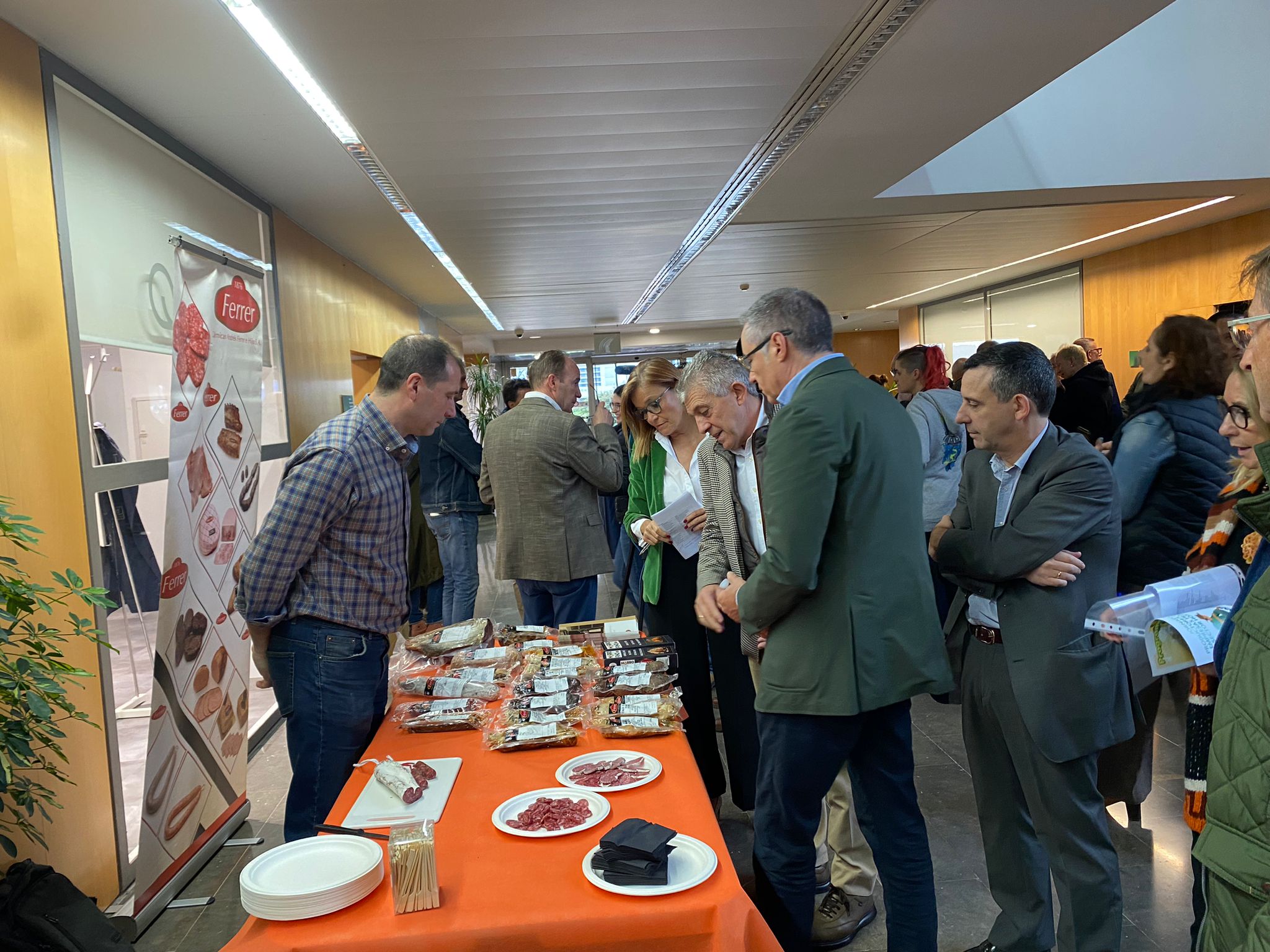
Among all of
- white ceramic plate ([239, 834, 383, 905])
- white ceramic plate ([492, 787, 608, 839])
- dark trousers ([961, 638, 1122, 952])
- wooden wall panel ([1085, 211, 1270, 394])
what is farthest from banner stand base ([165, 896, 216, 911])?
wooden wall panel ([1085, 211, 1270, 394])

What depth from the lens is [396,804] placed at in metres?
1.77

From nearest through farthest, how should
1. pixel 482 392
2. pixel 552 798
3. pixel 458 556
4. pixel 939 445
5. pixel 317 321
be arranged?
pixel 552 798
pixel 939 445
pixel 458 556
pixel 317 321
pixel 482 392

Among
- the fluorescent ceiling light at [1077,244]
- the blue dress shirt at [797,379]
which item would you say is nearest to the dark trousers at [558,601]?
the blue dress shirt at [797,379]

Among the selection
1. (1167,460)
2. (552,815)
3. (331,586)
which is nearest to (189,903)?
(331,586)

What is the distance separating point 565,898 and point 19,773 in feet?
6.55

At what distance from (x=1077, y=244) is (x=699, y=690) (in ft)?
27.7

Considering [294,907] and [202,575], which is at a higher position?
[202,575]

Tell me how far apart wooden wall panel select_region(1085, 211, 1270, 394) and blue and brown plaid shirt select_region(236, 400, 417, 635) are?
26.3ft

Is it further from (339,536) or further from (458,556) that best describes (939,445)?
(339,536)

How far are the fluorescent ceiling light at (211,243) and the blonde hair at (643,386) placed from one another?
5.40 ft

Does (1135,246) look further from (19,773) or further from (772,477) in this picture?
(19,773)

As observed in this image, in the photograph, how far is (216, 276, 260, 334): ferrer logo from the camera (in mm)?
3152

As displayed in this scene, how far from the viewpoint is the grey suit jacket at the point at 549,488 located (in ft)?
12.7

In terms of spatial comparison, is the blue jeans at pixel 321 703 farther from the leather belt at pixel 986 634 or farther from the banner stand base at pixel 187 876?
the leather belt at pixel 986 634
